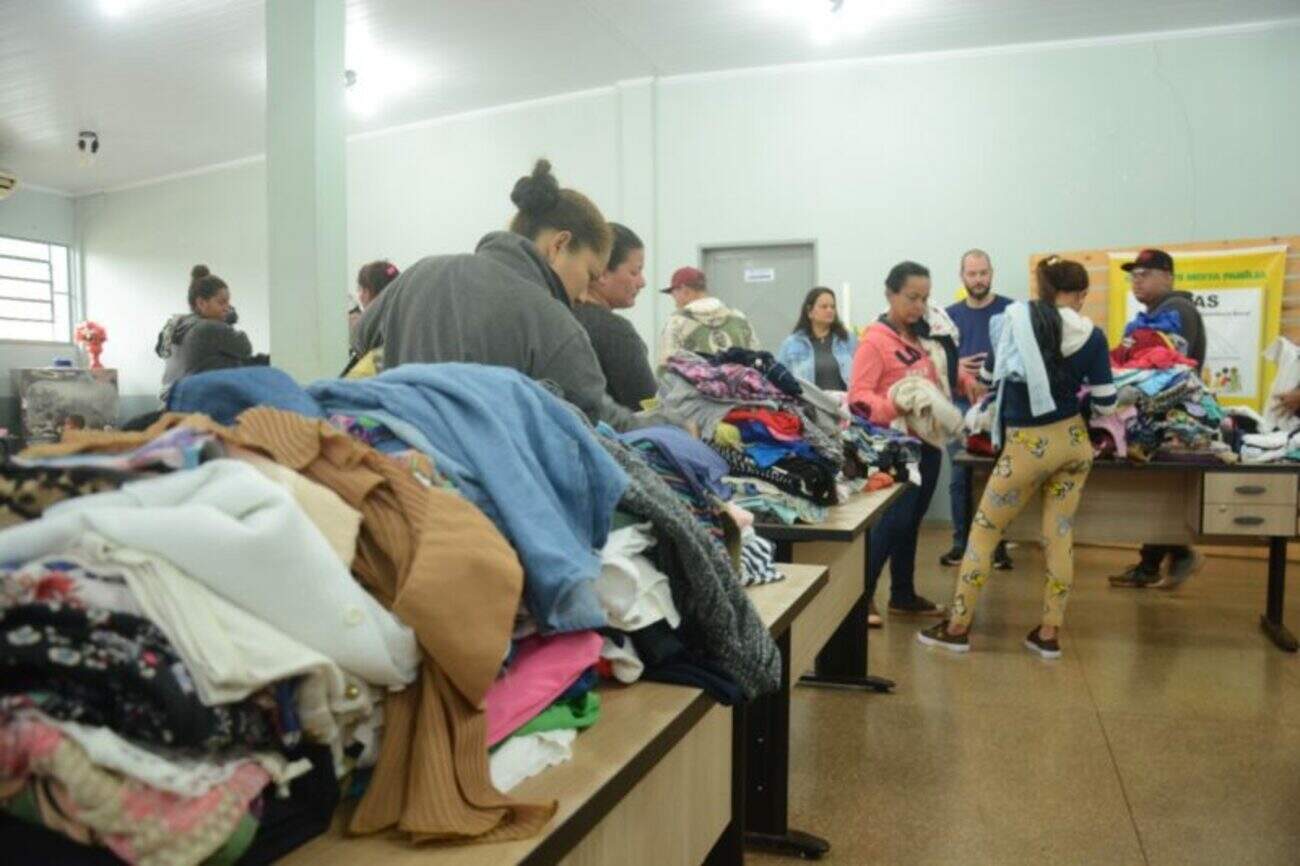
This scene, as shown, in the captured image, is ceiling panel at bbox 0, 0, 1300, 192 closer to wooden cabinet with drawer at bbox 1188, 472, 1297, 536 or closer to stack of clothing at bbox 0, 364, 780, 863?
wooden cabinet with drawer at bbox 1188, 472, 1297, 536

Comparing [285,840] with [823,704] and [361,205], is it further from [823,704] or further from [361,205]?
[361,205]

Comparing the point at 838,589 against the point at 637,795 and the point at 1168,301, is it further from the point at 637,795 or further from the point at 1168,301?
the point at 1168,301

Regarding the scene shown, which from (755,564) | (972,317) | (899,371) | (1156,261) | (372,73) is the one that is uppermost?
(372,73)

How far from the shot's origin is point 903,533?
400cm

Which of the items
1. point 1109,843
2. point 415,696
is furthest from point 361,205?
point 415,696

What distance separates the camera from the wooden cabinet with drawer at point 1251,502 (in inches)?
145

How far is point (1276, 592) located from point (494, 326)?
3665 millimetres

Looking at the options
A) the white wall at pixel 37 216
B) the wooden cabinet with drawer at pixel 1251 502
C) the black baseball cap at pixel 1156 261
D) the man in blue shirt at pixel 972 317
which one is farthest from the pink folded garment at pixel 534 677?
the white wall at pixel 37 216

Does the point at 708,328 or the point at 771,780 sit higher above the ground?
the point at 708,328

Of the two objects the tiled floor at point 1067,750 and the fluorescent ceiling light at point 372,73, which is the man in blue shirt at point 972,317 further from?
the fluorescent ceiling light at point 372,73

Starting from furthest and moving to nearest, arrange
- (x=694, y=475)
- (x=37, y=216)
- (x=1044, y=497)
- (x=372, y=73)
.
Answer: (x=37, y=216) → (x=372, y=73) → (x=1044, y=497) → (x=694, y=475)

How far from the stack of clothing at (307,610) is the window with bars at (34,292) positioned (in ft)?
37.2

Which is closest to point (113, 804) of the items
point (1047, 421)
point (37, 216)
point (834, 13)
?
point (1047, 421)

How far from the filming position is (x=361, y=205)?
8711 mm
